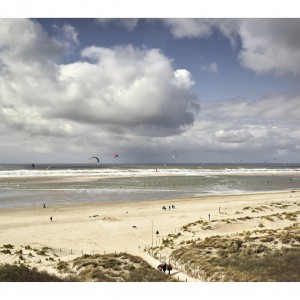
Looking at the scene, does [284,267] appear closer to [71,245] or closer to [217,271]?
[217,271]

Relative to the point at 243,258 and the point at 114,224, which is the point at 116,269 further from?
the point at 114,224

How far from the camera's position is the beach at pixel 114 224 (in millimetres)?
30281

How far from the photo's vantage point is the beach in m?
30.3

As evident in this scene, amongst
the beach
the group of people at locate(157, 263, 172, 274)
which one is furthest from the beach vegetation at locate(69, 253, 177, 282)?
the beach

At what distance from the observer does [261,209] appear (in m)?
50.6

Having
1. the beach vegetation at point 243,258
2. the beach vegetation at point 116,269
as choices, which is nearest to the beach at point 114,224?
the beach vegetation at point 116,269

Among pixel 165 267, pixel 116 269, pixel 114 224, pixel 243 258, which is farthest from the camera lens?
pixel 114 224

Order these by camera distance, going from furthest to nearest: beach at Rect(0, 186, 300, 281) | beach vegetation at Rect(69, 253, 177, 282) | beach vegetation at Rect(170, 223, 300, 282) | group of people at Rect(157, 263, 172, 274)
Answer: beach at Rect(0, 186, 300, 281)
group of people at Rect(157, 263, 172, 274)
beach vegetation at Rect(170, 223, 300, 282)
beach vegetation at Rect(69, 253, 177, 282)

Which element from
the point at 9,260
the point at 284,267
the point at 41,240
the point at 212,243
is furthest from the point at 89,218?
the point at 284,267

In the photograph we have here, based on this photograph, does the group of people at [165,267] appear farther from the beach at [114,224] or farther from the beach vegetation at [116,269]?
the beach at [114,224]

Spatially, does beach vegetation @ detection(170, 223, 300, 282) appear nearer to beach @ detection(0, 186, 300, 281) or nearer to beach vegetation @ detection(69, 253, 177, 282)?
beach vegetation @ detection(69, 253, 177, 282)

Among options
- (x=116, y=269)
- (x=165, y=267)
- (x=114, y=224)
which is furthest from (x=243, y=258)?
(x=114, y=224)

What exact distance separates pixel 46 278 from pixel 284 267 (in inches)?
694

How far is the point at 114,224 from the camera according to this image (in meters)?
40.3
